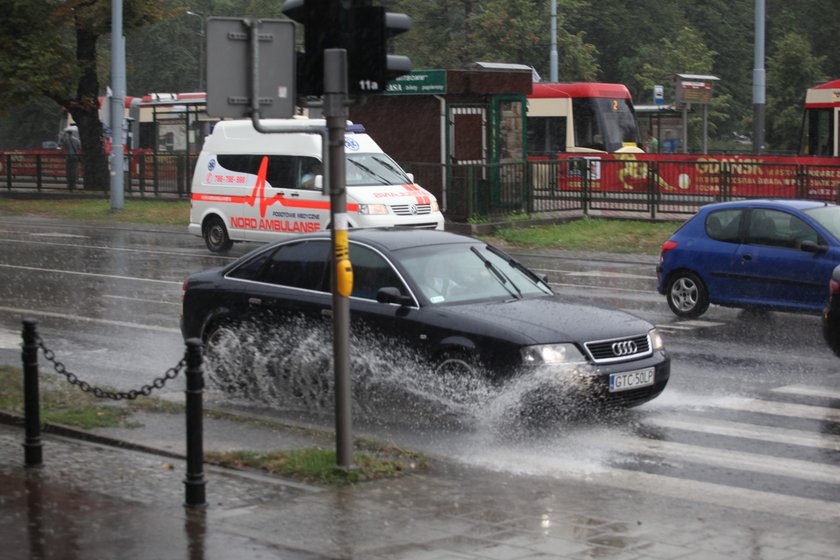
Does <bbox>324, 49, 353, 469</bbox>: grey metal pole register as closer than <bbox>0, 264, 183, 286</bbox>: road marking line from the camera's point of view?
Yes

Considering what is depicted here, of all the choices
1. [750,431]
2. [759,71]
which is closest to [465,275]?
[750,431]

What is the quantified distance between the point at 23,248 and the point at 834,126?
2168 centimetres

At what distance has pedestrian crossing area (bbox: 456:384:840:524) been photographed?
27.5ft

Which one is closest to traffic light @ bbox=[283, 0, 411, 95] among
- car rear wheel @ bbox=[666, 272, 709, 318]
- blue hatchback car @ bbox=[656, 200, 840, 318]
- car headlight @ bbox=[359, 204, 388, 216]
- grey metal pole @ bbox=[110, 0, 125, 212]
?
blue hatchback car @ bbox=[656, 200, 840, 318]

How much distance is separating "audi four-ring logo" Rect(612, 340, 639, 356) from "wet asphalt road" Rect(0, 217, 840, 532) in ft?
1.79

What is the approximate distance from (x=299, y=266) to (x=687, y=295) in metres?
6.57

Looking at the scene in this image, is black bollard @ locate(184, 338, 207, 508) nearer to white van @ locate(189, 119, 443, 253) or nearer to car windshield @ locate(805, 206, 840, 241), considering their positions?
car windshield @ locate(805, 206, 840, 241)

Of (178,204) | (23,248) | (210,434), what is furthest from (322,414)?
(178,204)

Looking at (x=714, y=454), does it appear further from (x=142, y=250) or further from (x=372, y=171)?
(x=142, y=250)

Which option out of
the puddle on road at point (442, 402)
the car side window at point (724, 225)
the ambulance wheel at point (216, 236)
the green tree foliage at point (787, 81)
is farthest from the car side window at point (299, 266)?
the green tree foliage at point (787, 81)

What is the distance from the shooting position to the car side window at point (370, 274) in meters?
11.3

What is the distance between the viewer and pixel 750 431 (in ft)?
33.9

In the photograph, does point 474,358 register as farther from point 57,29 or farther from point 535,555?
point 57,29

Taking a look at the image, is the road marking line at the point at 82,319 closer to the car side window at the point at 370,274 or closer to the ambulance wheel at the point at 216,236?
the car side window at the point at 370,274
